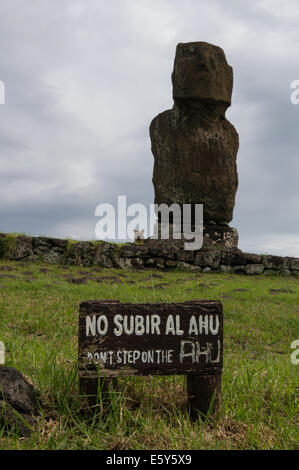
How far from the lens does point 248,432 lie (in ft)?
8.21

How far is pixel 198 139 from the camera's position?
38.7 ft

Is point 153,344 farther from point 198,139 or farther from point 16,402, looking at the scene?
point 198,139

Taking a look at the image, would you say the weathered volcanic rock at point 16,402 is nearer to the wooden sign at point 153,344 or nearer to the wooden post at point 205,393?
the wooden sign at point 153,344

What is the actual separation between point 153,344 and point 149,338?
0.13 feet

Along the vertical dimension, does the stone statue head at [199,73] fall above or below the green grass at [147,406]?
above

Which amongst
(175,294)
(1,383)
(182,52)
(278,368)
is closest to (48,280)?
(175,294)

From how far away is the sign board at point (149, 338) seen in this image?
2473 mm

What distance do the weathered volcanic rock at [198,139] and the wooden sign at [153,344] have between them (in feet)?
30.8
